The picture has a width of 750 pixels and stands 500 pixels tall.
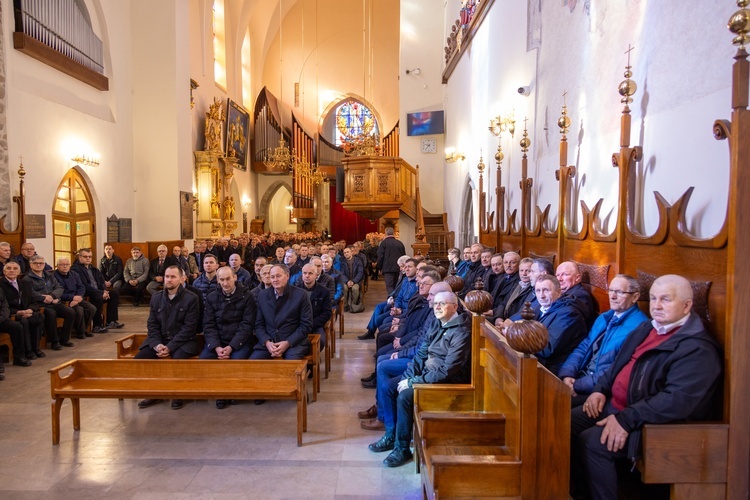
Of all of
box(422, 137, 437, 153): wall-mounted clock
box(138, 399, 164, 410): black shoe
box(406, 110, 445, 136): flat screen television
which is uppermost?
box(406, 110, 445, 136): flat screen television

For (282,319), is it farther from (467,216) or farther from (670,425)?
(467,216)

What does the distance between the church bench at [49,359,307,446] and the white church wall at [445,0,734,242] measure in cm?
261

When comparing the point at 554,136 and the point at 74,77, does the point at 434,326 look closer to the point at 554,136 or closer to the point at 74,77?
the point at 554,136

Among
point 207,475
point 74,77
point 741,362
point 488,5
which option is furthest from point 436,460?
point 74,77

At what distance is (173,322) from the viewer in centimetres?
454

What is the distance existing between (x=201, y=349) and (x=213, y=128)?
1124 centimetres

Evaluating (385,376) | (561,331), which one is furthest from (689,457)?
(385,376)

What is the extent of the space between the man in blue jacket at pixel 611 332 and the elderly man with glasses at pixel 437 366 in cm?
61

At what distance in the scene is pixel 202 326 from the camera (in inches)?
186

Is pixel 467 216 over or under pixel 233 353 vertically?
over

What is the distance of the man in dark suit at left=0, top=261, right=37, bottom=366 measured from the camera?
18.6ft

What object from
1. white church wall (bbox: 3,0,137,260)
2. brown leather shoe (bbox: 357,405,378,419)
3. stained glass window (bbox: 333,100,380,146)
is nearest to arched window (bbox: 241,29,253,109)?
stained glass window (bbox: 333,100,380,146)

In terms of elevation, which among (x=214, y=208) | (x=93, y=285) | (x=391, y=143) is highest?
(x=391, y=143)

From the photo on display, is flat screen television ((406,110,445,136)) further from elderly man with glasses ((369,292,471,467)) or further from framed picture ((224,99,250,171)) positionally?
elderly man with glasses ((369,292,471,467))
